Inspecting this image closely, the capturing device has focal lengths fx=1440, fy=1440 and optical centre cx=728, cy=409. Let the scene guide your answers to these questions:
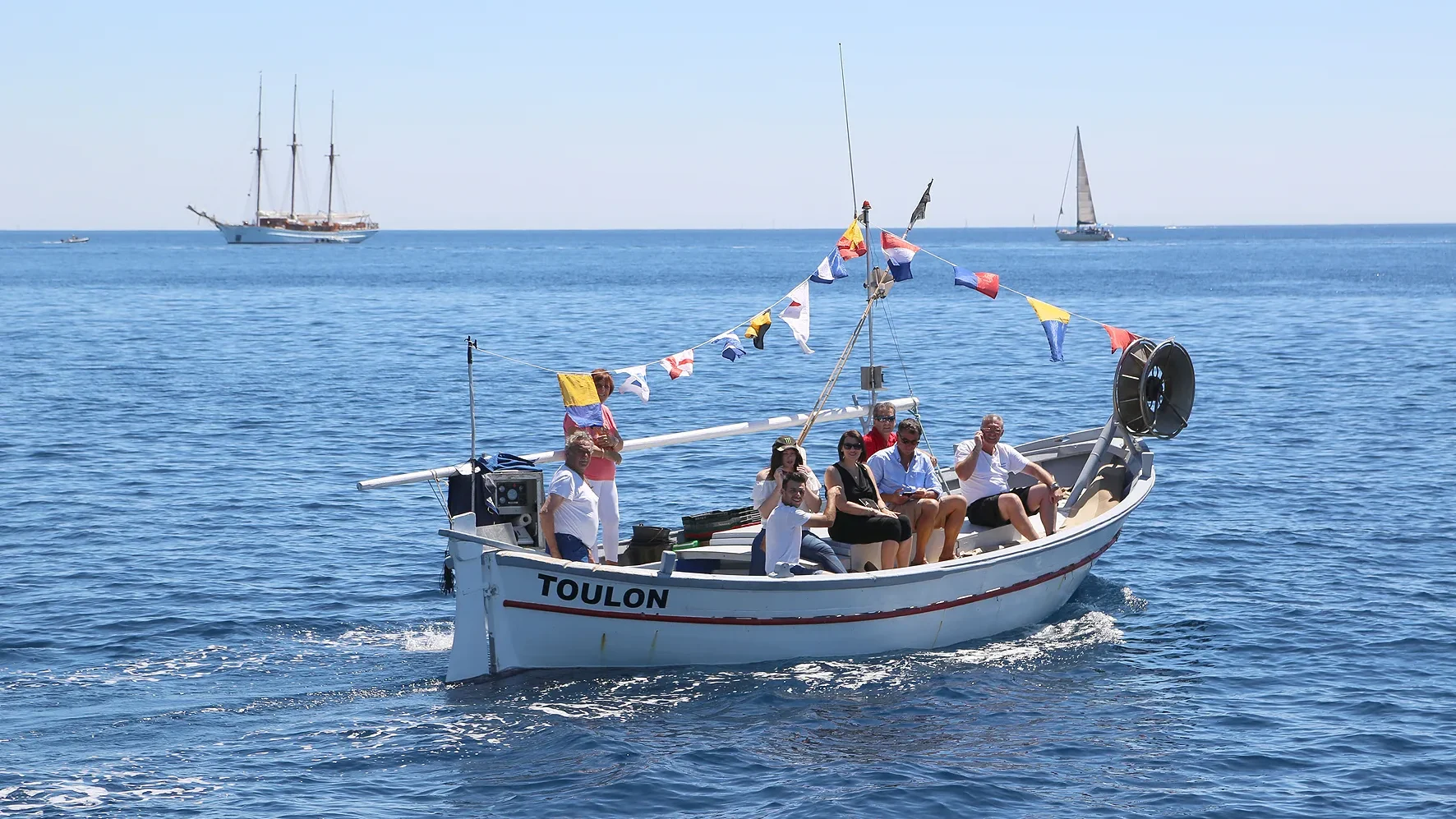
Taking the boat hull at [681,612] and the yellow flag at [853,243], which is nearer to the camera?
the boat hull at [681,612]

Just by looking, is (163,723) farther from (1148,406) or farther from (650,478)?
(650,478)

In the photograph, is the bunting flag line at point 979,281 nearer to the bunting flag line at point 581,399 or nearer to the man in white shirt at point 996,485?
the man in white shirt at point 996,485

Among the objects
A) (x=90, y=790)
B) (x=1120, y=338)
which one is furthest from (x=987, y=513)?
(x=90, y=790)

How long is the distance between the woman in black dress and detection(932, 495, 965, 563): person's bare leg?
0.65 meters

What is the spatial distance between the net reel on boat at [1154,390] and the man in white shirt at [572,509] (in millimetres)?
7432

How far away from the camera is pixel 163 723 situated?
12.1m

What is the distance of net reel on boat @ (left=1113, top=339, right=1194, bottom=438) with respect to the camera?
17.2 meters

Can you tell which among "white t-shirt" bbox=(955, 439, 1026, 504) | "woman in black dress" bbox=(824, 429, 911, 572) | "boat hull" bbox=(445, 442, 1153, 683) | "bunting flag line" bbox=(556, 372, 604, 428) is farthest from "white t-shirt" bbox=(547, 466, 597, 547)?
"white t-shirt" bbox=(955, 439, 1026, 504)

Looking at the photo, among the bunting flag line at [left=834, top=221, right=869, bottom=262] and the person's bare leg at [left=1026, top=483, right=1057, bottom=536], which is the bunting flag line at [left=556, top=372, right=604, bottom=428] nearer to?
the bunting flag line at [left=834, top=221, right=869, bottom=262]

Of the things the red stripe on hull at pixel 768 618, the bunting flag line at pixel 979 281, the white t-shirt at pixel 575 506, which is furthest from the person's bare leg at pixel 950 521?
the white t-shirt at pixel 575 506

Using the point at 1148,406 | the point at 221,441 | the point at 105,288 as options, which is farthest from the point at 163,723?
the point at 105,288

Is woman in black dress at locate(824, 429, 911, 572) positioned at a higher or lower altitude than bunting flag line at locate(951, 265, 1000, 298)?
lower

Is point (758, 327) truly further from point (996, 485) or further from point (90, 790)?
point (90, 790)

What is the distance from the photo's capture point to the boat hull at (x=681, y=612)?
12.6 m
